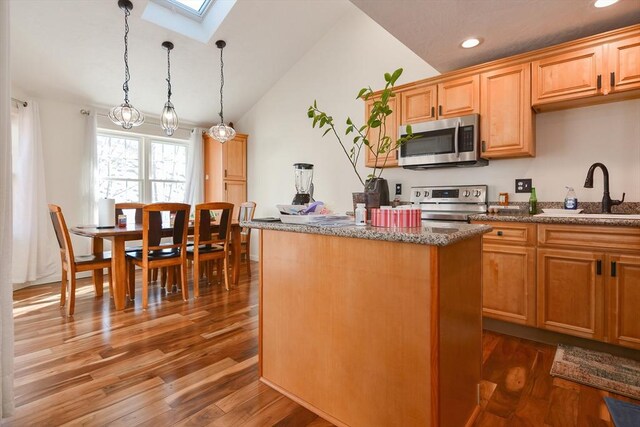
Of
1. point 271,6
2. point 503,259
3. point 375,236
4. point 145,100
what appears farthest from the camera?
point 145,100

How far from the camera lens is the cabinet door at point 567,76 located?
7.43 feet

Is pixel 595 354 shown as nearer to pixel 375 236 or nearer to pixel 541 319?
pixel 541 319

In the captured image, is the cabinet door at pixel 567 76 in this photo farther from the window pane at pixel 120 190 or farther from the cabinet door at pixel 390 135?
the window pane at pixel 120 190

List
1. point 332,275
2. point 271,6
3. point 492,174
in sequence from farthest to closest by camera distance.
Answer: point 271,6
point 492,174
point 332,275

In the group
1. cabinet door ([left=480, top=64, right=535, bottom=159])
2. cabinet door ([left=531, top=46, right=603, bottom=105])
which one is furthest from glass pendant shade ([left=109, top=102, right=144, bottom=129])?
cabinet door ([left=531, top=46, right=603, bottom=105])

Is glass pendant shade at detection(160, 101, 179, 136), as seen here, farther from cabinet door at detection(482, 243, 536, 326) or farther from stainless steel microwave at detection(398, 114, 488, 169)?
cabinet door at detection(482, 243, 536, 326)

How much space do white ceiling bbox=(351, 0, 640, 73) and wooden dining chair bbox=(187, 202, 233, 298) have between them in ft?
7.57

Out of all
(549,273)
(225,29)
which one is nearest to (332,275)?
(549,273)

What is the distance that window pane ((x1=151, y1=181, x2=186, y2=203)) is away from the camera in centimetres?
502

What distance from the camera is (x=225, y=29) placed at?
382cm

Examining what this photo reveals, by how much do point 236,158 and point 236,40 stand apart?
6.07 ft

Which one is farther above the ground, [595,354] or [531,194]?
[531,194]

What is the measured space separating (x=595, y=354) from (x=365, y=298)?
6.22 feet

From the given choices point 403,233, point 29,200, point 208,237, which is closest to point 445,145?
point 403,233
